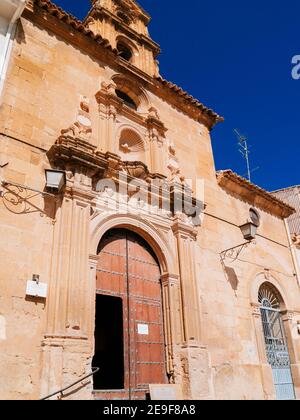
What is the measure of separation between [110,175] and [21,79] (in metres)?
2.42

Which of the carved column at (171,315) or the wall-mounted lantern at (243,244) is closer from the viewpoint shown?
the carved column at (171,315)

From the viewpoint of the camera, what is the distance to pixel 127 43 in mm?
10609

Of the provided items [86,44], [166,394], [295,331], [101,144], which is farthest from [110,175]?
[295,331]

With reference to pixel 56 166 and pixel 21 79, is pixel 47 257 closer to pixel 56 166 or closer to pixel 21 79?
pixel 56 166

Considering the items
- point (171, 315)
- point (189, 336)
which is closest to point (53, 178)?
point (171, 315)

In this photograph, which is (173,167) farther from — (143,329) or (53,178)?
(143,329)

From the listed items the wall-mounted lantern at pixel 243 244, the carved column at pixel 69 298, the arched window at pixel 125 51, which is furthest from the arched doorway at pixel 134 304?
the arched window at pixel 125 51

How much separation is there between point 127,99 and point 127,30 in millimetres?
2608

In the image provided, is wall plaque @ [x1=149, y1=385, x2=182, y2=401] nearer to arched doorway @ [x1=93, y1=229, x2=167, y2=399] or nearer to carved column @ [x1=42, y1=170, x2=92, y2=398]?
arched doorway @ [x1=93, y1=229, x2=167, y2=399]

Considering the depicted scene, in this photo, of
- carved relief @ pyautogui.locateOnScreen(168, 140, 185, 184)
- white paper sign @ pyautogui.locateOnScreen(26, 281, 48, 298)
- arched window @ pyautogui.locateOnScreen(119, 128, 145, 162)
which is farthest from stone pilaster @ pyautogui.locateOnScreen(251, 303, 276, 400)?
white paper sign @ pyautogui.locateOnScreen(26, 281, 48, 298)

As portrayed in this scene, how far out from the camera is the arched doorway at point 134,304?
651cm

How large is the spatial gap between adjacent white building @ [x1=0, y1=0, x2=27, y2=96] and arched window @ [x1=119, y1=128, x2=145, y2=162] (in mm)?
2954

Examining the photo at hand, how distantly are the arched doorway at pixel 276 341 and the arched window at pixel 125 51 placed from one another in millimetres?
7277

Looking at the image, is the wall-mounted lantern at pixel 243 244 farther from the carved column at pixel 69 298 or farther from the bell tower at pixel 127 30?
the bell tower at pixel 127 30
